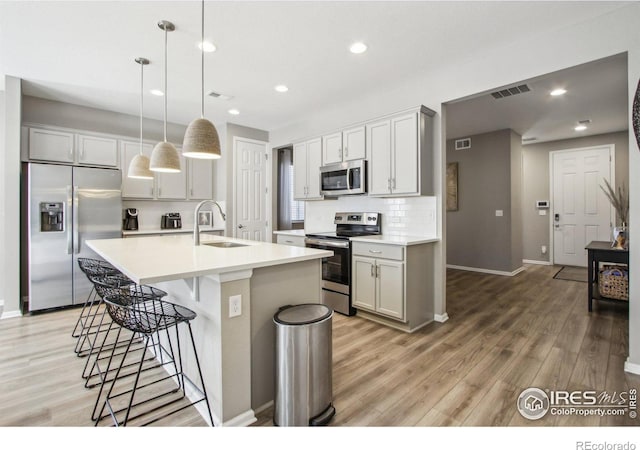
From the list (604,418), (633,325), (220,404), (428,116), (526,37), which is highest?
(526,37)

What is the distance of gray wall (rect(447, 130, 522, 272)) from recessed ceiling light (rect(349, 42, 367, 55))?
13.0ft

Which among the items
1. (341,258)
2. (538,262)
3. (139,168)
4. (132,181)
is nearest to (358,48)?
(341,258)

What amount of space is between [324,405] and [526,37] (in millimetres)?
3341

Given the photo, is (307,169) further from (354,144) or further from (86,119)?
(86,119)

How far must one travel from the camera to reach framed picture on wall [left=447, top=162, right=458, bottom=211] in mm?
6402

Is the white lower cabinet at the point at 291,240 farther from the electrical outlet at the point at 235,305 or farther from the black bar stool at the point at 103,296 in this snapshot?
the electrical outlet at the point at 235,305

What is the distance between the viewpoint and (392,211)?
13.1 feet

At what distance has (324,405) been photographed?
1.82 meters

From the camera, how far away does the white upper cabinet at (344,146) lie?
12.6ft

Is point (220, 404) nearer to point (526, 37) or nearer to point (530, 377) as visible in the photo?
point (530, 377)

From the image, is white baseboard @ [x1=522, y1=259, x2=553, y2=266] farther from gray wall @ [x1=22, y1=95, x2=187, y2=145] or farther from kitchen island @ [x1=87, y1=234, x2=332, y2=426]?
gray wall @ [x1=22, y1=95, x2=187, y2=145]

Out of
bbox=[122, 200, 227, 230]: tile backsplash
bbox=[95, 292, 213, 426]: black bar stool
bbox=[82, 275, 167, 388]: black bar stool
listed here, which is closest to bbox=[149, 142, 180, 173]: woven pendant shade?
bbox=[82, 275, 167, 388]: black bar stool

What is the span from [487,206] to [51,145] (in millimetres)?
6959
